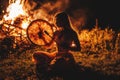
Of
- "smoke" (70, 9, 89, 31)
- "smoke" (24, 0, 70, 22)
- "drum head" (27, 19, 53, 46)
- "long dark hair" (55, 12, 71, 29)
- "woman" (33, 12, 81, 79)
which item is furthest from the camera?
"smoke" (24, 0, 70, 22)

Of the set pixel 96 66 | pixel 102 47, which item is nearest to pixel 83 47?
pixel 102 47

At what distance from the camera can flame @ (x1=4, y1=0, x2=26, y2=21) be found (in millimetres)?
10880

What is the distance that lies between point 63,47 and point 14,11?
4159 millimetres

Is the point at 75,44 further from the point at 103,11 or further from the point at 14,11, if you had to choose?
the point at 103,11

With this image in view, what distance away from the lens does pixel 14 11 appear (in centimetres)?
1097

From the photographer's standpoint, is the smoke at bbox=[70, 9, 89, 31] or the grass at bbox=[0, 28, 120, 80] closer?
the grass at bbox=[0, 28, 120, 80]

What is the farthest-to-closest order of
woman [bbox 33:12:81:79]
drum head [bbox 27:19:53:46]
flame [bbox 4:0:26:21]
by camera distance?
1. flame [bbox 4:0:26:21]
2. drum head [bbox 27:19:53:46]
3. woman [bbox 33:12:81:79]

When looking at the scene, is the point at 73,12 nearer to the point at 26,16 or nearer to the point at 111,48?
the point at 26,16

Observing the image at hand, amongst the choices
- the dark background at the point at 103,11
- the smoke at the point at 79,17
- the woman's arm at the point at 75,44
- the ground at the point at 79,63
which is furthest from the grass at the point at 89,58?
the dark background at the point at 103,11

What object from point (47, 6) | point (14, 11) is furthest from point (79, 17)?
point (14, 11)

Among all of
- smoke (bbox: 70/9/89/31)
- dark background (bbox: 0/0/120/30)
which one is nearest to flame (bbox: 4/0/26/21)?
smoke (bbox: 70/9/89/31)

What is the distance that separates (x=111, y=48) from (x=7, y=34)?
3.61 metres

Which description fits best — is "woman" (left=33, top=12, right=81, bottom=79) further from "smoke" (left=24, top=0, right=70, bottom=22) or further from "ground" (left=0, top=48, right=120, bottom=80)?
"smoke" (left=24, top=0, right=70, bottom=22)

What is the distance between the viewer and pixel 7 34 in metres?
10.3
